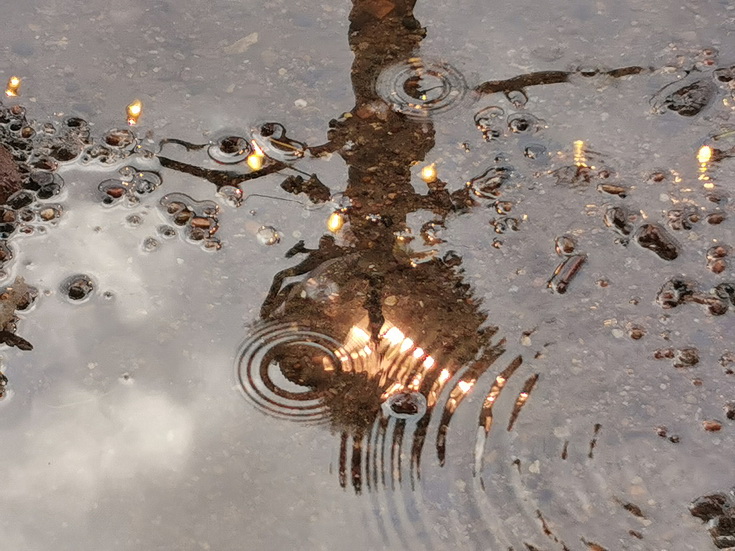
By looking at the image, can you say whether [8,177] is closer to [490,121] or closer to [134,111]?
[134,111]

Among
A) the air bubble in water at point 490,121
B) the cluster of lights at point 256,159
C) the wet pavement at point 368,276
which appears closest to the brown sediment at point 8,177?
the wet pavement at point 368,276

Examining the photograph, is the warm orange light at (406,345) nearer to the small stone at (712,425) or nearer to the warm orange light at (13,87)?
the small stone at (712,425)

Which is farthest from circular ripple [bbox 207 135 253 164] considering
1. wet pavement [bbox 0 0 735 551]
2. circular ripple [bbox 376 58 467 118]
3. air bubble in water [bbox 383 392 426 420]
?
air bubble in water [bbox 383 392 426 420]

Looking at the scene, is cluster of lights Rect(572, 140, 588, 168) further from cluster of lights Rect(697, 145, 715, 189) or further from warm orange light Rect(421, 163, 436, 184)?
warm orange light Rect(421, 163, 436, 184)

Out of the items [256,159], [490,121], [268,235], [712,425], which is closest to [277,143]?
[256,159]

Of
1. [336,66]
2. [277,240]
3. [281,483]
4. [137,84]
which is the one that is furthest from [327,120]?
[281,483]

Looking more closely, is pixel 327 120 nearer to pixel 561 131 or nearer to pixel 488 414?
pixel 561 131
